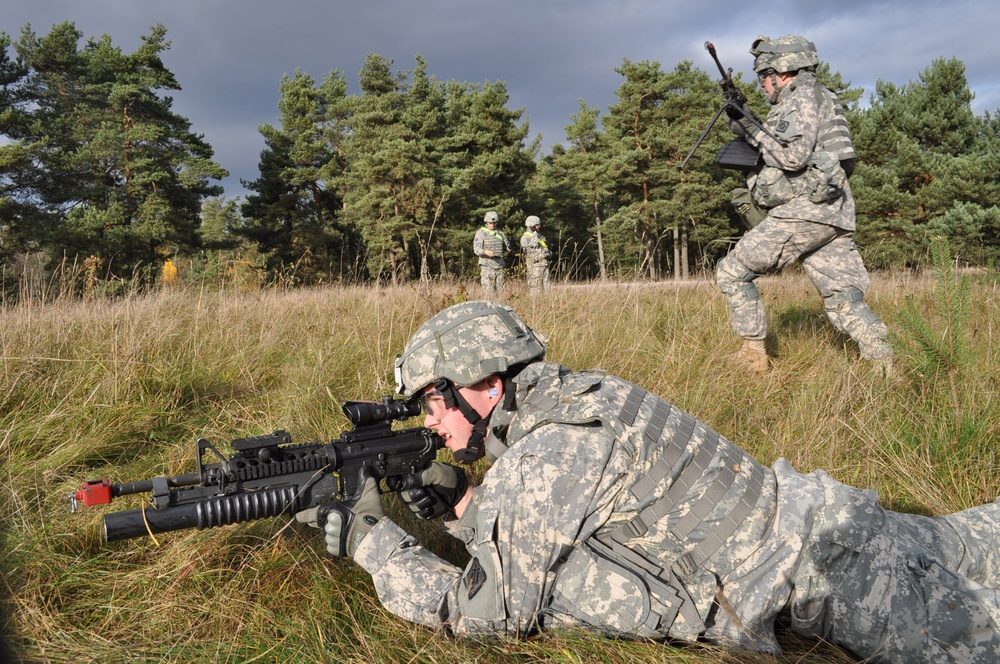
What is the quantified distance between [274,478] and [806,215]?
4623 millimetres

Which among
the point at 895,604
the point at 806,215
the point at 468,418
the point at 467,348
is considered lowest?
the point at 895,604

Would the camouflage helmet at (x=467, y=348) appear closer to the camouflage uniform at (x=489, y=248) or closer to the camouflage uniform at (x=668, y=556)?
the camouflage uniform at (x=668, y=556)

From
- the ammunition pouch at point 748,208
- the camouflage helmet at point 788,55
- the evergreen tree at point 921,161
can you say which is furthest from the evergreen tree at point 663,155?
the camouflage helmet at point 788,55

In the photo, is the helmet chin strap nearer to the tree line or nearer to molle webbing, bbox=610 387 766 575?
molle webbing, bbox=610 387 766 575

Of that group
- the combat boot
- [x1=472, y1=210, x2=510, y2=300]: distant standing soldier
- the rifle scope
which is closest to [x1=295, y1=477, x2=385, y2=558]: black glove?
the rifle scope

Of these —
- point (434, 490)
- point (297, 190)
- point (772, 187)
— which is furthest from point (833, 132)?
point (297, 190)

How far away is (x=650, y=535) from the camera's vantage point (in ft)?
7.00

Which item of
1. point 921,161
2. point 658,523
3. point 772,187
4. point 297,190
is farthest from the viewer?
point 297,190

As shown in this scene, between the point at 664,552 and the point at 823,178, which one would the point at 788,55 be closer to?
the point at 823,178

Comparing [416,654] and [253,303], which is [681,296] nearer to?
[253,303]

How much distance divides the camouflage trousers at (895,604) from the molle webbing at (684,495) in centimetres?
31

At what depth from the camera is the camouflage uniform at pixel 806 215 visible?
5074 millimetres

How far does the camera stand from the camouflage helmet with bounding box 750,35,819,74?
521 centimetres

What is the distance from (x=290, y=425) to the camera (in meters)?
3.92
